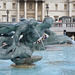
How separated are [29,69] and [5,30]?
1233 millimetres

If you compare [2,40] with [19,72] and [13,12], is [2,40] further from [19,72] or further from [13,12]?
[13,12]

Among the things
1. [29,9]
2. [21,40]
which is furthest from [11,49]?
[29,9]

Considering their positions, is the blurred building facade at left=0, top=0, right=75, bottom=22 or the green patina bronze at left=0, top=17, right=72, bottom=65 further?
the blurred building facade at left=0, top=0, right=75, bottom=22

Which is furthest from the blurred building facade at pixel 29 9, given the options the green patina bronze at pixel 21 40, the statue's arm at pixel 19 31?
the statue's arm at pixel 19 31

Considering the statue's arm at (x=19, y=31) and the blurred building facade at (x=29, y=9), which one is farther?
the blurred building facade at (x=29, y=9)

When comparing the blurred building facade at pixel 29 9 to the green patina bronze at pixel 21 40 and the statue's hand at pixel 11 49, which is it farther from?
the statue's hand at pixel 11 49

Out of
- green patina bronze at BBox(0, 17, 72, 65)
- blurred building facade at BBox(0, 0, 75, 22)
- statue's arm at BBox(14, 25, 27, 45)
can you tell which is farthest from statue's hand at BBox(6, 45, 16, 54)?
blurred building facade at BBox(0, 0, 75, 22)

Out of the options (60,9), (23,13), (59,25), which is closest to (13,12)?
(23,13)

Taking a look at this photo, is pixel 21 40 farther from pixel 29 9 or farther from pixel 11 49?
pixel 29 9

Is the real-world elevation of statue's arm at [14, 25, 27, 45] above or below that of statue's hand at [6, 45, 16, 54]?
above

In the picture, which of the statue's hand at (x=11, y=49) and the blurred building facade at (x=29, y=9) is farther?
the blurred building facade at (x=29, y=9)

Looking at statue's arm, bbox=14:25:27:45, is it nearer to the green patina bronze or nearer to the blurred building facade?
the green patina bronze

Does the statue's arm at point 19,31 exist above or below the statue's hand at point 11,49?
above

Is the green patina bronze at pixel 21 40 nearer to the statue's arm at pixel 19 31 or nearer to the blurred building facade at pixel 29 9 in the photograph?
the statue's arm at pixel 19 31
